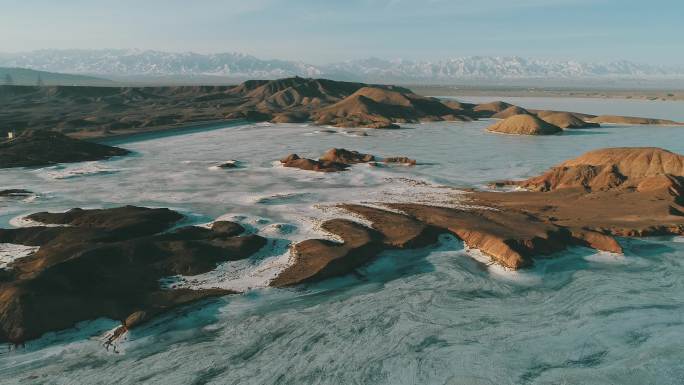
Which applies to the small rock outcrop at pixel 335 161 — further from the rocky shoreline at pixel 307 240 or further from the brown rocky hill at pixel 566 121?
the brown rocky hill at pixel 566 121

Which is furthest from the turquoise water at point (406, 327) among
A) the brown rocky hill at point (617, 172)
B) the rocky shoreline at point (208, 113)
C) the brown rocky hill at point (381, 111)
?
the brown rocky hill at point (381, 111)

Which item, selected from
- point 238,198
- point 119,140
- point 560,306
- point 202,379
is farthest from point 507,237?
point 119,140

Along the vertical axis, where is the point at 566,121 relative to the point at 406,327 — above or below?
above

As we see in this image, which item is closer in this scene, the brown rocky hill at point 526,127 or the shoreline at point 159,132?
the shoreline at point 159,132

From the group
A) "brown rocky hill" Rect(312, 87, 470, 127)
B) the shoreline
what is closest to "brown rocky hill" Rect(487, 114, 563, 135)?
"brown rocky hill" Rect(312, 87, 470, 127)

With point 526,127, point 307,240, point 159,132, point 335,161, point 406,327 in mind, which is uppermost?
point 526,127

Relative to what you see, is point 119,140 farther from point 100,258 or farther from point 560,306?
point 560,306

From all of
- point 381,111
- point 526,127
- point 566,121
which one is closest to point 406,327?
point 526,127

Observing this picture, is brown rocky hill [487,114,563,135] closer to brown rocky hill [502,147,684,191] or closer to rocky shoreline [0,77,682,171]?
rocky shoreline [0,77,682,171]

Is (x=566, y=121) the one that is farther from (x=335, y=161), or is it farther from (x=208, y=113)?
(x=208, y=113)

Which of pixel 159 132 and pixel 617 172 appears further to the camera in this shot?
pixel 159 132

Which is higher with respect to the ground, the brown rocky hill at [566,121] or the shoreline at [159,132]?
the brown rocky hill at [566,121]
